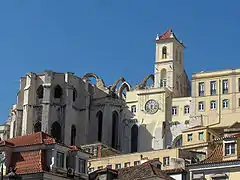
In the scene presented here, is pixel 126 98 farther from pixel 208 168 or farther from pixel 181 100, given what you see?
pixel 208 168

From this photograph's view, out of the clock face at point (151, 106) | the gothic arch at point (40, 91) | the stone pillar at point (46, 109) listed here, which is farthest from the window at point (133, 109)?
the gothic arch at point (40, 91)

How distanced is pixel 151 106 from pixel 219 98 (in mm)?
13938

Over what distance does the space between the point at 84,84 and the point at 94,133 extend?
906 centimetres

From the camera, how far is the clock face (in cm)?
14262

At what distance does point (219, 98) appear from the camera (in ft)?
440

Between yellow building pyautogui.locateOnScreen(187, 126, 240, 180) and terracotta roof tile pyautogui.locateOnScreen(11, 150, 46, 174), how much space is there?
1156 cm

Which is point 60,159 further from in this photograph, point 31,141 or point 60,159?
point 31,141

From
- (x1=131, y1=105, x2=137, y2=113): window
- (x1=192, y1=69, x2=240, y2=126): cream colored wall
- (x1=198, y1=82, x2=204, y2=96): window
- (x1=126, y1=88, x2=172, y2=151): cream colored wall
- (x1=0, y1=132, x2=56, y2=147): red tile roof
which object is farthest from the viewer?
(x1=131, y1=105, x2=137, y2=113): window

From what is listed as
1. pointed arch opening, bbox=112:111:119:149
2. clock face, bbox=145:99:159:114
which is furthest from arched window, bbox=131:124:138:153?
clock face, bbox=145:99:159:114

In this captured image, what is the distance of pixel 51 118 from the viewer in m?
143

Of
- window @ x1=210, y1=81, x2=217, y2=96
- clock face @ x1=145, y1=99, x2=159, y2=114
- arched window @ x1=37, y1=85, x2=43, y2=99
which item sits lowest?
clock face @ x1=145, y1=99, x2=159, y2=114

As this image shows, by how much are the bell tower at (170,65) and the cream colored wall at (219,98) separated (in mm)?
12655

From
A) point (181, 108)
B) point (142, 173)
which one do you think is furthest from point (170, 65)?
point (142, 173)

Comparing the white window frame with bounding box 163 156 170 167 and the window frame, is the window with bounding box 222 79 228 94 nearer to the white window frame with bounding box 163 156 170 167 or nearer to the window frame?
the white window frame with bounding box 163 156 170 167
